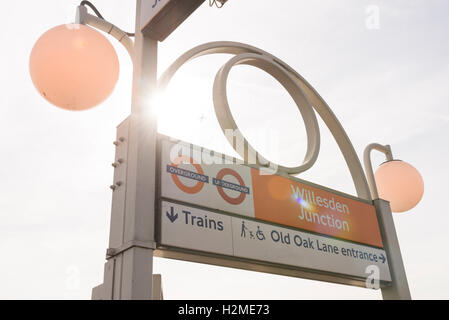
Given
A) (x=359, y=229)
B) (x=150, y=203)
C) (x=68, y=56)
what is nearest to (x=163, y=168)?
(x=150, y=203)

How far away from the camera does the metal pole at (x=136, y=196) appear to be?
10.6ft

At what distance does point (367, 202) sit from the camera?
550 cm

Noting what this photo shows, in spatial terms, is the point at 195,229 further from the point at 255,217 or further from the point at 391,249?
the point at 391,249

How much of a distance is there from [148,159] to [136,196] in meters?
0.37

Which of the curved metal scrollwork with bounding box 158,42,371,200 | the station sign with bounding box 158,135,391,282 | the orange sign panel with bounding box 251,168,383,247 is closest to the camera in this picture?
the station sign with bounding box 158,135,391,282

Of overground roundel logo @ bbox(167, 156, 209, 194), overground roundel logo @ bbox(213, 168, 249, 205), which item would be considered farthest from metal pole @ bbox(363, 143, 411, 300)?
overground roundel logo @ bbox(167, 156, 209, 194)

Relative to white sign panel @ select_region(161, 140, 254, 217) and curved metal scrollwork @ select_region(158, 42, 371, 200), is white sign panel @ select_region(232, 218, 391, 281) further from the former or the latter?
curved metal scrollwork @ select_region(158, 42, 371, 200)

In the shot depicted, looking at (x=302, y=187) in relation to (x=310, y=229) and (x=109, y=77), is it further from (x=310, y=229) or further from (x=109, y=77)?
(x=109, y=77)

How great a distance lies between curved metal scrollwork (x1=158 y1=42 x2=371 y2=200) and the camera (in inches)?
184

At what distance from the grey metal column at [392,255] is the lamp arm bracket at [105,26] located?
11.3ft

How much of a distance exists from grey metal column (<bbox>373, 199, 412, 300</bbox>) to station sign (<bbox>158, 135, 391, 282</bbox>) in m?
0.12

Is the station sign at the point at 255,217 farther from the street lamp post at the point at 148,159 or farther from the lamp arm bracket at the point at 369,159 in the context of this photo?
the lamp arm bracket at the point at 369,159

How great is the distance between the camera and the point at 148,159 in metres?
3.67

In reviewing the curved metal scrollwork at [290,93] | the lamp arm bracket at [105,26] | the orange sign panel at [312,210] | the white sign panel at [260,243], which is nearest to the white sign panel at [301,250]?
the white sign panel at [260,243]
